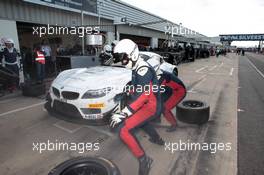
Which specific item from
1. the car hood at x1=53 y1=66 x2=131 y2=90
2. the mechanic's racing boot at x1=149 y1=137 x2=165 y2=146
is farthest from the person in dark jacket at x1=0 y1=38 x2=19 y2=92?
the mechanic's racing boot at x1=149 y1=137 x2=165 y2=146

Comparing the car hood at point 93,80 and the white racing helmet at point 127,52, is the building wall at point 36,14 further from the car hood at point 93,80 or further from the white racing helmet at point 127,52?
the white racing helmet at point 127,52

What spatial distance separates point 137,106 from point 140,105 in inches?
1.8

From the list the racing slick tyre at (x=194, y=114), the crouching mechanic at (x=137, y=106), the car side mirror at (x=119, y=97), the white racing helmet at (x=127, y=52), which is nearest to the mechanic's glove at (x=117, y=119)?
the crouching mechanic at (x=137, y=106)

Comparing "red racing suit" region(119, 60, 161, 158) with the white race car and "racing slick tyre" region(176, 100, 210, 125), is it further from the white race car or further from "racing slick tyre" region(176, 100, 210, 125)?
"racing slick tyre" region(176, 100, 210, 125)

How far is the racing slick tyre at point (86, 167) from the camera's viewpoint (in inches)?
82.8

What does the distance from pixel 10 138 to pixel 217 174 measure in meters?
3.54

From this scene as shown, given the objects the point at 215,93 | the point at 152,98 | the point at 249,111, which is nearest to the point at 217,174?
the point at 152,98

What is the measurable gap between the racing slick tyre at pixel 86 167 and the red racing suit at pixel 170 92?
191 centimetres

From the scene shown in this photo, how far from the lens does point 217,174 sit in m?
2.57

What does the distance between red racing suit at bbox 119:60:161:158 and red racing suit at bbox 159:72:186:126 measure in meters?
1.28

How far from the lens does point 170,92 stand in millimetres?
3865

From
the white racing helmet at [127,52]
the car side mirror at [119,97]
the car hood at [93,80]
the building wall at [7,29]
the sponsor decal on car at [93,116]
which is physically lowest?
the sponsor decal on car at [93,116]

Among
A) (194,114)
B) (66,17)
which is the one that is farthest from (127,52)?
(66,17)

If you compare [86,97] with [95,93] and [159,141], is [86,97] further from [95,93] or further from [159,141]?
[159,141]
